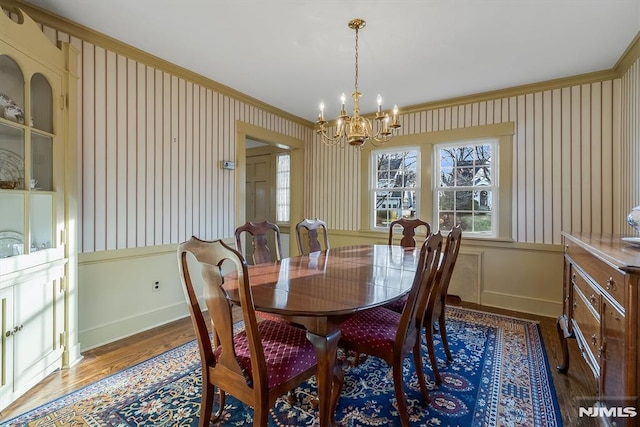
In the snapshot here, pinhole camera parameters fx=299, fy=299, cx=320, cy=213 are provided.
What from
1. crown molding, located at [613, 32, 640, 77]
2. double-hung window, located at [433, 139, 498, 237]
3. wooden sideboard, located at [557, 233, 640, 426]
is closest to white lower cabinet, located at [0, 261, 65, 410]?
wooden sideboard, located at [557, 233, 640, 426]

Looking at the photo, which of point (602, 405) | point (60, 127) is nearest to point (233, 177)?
point (60, 127)

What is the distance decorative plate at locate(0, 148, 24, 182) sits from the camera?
180 cm

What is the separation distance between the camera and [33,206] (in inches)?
77.1

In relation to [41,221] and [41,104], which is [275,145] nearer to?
[41,104]

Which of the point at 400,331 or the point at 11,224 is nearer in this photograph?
the point at 400,331

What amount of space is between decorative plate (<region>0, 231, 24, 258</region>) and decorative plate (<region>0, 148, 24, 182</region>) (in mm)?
334

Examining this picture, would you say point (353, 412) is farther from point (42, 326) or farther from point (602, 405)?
point (42, 326)

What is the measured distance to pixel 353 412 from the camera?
1705mm

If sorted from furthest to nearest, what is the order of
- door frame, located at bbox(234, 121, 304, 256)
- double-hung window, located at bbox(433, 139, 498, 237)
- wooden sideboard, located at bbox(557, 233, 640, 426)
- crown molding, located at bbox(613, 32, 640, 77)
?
1. door frame, located at bbox(234, 121, 304, 256)
2. double-hung window, located at bbox(433, 139, 498, 237)
3. crown molding, located at bbox(613, 32, 640, 77)
4. wooden sideboard, located at bbox(557, 233, 640, 426)

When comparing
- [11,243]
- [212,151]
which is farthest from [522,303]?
[11,243]

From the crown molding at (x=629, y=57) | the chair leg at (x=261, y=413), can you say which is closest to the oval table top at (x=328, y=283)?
the chair leg at (x=261, y=413)

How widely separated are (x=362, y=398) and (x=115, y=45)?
11.0ft

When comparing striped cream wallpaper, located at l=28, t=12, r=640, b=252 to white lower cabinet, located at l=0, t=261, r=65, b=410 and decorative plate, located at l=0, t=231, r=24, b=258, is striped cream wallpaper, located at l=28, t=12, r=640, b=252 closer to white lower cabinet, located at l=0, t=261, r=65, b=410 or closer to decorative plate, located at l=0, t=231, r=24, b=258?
white lower cabinet, located at l=0, t=261, r=65, b=410

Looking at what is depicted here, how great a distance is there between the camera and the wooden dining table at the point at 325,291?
1299 millimetres
